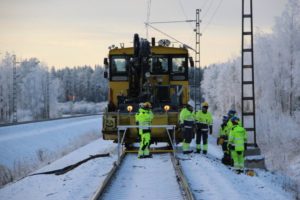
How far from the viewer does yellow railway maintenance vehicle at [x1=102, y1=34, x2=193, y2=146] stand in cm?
1539

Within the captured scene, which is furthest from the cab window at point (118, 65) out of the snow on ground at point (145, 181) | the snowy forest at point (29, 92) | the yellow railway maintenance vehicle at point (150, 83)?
the snowy forest at point (29, 92)

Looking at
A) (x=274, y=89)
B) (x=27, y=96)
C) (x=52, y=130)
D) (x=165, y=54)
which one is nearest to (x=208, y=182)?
(x=165, y=54)

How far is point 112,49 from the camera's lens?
17.0 m

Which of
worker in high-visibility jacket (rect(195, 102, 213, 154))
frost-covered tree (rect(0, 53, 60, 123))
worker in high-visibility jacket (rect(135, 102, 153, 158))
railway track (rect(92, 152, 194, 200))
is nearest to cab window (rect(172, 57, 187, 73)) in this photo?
worker in high-visibility jacket (rect(195, 102, 213, 154))

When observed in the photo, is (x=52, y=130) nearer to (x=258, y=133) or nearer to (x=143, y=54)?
(x=258, y=133)

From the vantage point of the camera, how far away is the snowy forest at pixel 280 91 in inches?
853

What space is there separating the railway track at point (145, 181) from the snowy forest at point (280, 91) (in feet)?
21.0

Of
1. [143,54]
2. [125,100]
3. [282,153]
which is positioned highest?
[143,54]

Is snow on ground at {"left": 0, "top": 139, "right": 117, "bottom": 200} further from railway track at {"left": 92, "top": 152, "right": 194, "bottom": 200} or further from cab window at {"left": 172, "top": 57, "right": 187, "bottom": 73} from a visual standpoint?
cab window at {"left": 172, "top": 57, "right": 187, "bottom": 73}

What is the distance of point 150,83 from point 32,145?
1447 centimetres

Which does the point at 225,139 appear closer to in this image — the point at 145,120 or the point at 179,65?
the point at 145,120

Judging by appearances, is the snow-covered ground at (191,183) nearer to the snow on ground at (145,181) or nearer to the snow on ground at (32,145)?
the snow on ground at (145,181)

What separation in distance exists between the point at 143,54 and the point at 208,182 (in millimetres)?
6054

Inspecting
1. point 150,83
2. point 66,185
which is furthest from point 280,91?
point 66,185
